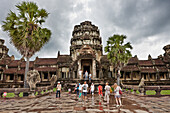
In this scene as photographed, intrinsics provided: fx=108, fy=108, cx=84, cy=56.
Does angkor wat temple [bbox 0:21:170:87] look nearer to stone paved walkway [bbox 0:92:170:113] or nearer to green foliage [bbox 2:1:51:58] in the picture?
green foliage [bbox 2:1:51:58]

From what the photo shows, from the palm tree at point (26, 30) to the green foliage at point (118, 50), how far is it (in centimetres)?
1238

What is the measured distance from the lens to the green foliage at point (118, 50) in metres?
19.7

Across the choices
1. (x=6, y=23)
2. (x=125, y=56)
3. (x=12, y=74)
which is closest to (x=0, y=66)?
(x=12, y=74)

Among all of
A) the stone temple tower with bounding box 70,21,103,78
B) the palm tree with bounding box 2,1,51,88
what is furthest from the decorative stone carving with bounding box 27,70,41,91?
the stone temple tower with bounding box 70,21,103,78

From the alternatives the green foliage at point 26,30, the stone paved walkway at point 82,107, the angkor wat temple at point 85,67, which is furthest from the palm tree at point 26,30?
the angkor wat temple at point 85,67

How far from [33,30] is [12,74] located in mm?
19516

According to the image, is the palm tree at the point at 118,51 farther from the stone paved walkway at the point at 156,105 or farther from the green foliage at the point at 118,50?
the stone paved walkway at the point at 156,105

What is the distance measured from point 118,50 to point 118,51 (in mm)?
223

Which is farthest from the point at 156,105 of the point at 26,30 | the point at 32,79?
the point at 26,30

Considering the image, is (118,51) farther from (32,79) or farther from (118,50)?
(32,79)

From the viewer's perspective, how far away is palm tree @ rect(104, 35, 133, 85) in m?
19.7

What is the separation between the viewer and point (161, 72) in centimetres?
2677

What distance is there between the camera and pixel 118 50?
20.0 metres

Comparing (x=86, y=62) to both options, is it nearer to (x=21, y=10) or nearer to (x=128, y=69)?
(x=128, y=69)
